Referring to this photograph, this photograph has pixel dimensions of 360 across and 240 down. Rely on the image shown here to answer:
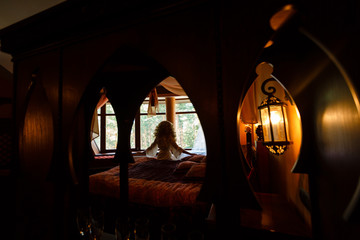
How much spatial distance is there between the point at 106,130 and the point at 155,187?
485cm

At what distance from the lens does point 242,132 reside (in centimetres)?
387

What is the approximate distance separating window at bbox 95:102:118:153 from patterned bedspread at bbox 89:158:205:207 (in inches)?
147

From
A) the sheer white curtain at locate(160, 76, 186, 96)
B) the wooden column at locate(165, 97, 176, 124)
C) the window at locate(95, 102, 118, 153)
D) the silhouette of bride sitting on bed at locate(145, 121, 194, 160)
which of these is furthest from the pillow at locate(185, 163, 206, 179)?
the window at locate(95, 102, 118, 153)

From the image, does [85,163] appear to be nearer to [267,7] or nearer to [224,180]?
[224,180]

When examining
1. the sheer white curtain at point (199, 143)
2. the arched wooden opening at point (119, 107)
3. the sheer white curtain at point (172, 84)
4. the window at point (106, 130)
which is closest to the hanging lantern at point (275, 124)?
the arched wooden opening at point (119, 107)

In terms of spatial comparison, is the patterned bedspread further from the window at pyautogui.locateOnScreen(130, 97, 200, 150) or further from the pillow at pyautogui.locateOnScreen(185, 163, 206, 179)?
the window at pyautogui.locateOnScreen(130, 97, 200, 150)

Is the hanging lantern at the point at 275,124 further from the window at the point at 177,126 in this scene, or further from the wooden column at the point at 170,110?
the window at the point at 177,126

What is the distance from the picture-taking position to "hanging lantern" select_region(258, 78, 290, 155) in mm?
1217

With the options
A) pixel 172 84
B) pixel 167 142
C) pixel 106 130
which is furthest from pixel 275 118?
pixel 106 130

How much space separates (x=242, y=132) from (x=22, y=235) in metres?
3.71

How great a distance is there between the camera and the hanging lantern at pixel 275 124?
1217mm

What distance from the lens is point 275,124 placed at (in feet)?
4.13

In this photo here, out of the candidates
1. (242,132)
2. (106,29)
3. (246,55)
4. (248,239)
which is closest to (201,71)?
(246,55)

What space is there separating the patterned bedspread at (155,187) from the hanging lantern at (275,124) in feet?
2.95
